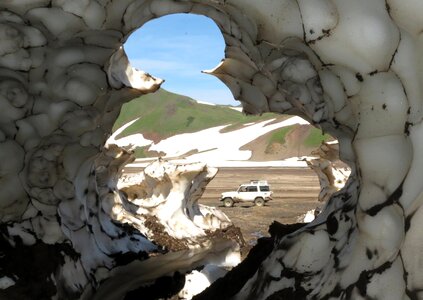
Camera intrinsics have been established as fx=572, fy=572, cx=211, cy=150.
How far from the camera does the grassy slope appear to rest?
39.6 metres

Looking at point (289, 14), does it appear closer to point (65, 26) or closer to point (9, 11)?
point (65, 26)

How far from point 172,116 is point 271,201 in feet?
78.6

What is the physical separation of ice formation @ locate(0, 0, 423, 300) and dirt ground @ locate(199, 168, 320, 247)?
139 inches

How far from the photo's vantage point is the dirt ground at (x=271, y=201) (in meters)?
12.8

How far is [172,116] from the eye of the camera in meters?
41.1

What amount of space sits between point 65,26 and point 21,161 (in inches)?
35.8

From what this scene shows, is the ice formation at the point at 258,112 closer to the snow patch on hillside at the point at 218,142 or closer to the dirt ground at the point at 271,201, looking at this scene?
the dirt ground at the point at 271,201

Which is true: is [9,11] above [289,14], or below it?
below

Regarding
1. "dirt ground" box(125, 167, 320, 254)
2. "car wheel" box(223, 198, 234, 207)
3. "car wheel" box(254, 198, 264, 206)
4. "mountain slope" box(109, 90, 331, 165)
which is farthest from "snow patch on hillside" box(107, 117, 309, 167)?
"car wheel" box(223, 198, 234, 207)

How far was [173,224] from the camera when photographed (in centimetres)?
655

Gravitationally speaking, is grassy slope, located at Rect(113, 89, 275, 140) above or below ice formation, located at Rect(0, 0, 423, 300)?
below

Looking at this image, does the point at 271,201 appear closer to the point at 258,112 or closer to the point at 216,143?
the point at 258,112

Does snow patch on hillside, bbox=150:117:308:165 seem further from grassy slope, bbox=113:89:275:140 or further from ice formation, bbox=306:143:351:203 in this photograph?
ice formation, bbox=306:143:351:203

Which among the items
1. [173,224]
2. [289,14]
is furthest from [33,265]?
[173,224]
